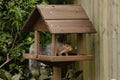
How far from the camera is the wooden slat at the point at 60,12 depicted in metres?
3.63

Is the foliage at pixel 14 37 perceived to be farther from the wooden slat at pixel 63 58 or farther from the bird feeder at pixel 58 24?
the wooden slat at pixel 63 58

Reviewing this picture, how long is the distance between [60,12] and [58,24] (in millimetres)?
175

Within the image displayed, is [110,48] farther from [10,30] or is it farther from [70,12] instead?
[10,30]

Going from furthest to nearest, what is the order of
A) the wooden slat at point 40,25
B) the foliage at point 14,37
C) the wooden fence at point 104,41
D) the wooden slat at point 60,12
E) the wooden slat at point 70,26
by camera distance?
the foliage at point 14,37 → the wooden slat at point 40,25 → the wooden slat at point 60,12 → the wooden slat at point 70,26 → the wooden fence at point 104,41

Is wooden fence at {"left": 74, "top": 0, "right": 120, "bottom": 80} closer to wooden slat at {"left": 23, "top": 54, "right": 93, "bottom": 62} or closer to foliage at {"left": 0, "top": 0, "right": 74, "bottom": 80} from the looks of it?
wooden slat at {"left": 23, "top": 54, "right": 93, "bottom": 62}

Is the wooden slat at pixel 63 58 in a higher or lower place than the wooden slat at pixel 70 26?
lower

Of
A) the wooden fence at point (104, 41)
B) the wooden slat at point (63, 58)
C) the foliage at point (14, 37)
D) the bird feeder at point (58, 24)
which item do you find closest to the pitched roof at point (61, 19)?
the bird feeder at point (58, 24)

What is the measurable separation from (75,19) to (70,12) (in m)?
0.09

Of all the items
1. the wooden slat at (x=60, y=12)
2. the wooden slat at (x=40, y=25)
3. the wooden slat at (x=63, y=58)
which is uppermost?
the wooden slat at (x=60, y=12)

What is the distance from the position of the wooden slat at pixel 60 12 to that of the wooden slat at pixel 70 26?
6 cm

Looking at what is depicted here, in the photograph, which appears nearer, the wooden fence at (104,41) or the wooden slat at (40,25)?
the wooden fence at (104,41)

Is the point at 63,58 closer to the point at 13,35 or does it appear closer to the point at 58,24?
the point at 58,24

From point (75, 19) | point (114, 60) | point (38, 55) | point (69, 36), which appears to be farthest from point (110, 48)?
point (69, 36)

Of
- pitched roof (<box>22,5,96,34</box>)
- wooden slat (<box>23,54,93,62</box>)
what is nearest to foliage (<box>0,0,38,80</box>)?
pitched roof (<box>22,5,96,34</box>)
